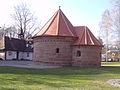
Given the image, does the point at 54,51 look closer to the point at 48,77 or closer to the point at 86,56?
the point at 86,56

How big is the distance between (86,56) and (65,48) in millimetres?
3236

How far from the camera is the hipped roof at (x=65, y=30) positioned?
33031mm

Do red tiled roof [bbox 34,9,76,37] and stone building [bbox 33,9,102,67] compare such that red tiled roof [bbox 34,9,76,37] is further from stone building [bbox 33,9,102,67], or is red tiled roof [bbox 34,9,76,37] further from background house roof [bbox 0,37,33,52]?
background house roof [bbox 0,37,33,52]

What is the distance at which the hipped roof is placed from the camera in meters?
33.0

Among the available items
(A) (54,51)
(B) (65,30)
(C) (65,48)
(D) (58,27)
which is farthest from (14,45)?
(C) (65,48)

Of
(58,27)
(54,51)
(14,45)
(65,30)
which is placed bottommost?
(54,51)

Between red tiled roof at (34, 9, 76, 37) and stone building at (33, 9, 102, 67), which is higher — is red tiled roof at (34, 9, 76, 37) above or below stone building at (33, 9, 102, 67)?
above

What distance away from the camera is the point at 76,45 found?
107 ft

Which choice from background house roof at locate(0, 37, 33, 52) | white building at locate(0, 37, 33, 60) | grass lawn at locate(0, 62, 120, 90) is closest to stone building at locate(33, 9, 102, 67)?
grass lawn at locate(0, 62, 120, 90)

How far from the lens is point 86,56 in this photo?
32281 millimetres

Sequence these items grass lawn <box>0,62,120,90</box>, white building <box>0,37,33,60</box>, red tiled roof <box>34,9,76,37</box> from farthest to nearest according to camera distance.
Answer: white building <box>0,37,33,60</box> < red tiled roof <box>34,9,76,37</box> < grass lawn <box>0,62,120,90</box>

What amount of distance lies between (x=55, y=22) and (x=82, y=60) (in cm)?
745

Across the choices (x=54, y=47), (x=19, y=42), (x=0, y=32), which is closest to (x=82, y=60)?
(x=54, y=47)

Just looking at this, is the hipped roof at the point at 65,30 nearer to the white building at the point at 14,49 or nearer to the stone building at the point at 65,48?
the stone building at the point at 65,48
